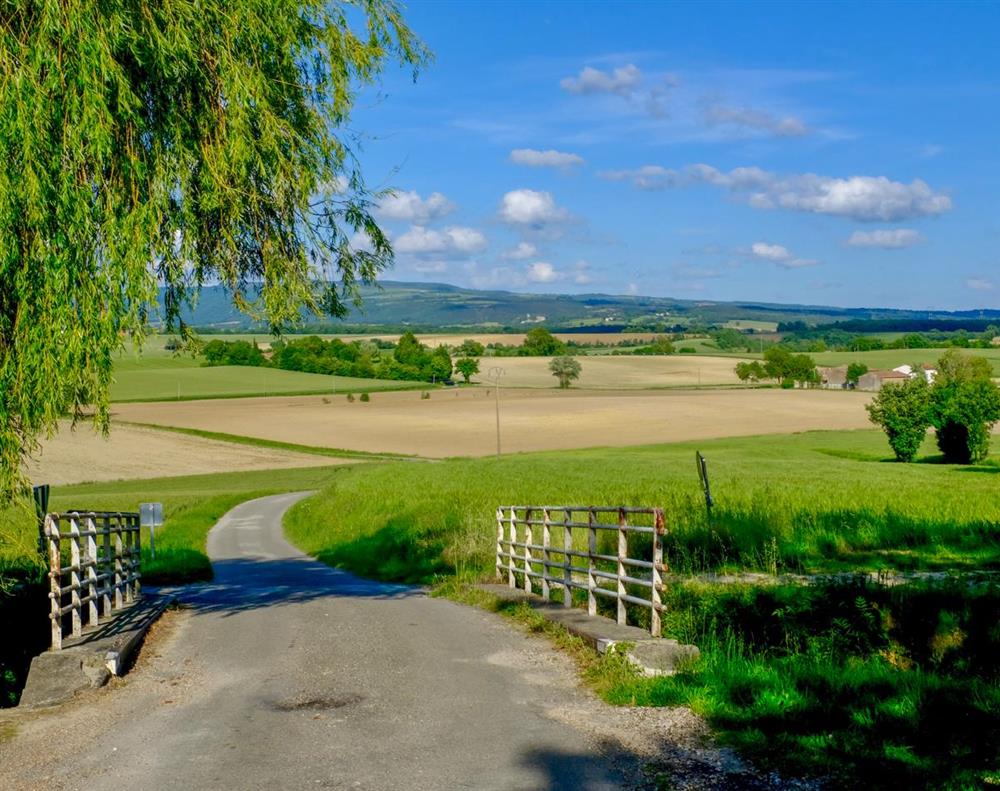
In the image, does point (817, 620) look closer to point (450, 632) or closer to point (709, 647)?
point (709, 647)

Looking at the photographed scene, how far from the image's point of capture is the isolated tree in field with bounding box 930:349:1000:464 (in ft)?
241

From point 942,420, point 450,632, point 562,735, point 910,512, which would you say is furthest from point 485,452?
point 562,735

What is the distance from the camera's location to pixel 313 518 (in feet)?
151

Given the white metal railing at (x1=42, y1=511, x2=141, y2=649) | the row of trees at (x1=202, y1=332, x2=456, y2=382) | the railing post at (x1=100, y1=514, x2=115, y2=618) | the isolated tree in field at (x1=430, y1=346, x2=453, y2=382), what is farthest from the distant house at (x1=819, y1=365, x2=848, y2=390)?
the railing post at (x1=100, y1=514, x2=115, y2=618)

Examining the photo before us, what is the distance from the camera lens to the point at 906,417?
75562 millimetres

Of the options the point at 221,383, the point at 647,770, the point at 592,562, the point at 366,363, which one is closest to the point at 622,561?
the point at 592,562

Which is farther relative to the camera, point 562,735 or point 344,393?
point 344,393

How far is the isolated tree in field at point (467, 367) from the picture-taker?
502 feet

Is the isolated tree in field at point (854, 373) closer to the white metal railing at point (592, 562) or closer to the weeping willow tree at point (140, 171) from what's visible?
the white metal railing at point (592, 562)

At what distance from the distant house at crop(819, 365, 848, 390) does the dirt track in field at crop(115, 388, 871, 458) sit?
2853 centimetres

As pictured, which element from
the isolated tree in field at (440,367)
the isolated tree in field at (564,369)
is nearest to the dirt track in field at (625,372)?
the isolated tree in field at (564,369)

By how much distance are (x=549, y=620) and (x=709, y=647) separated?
3.19 m

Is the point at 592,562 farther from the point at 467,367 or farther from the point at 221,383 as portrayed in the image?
the point at 467,367

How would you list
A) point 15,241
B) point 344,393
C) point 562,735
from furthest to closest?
point 344,393 < point 15,241 < point 562,735
